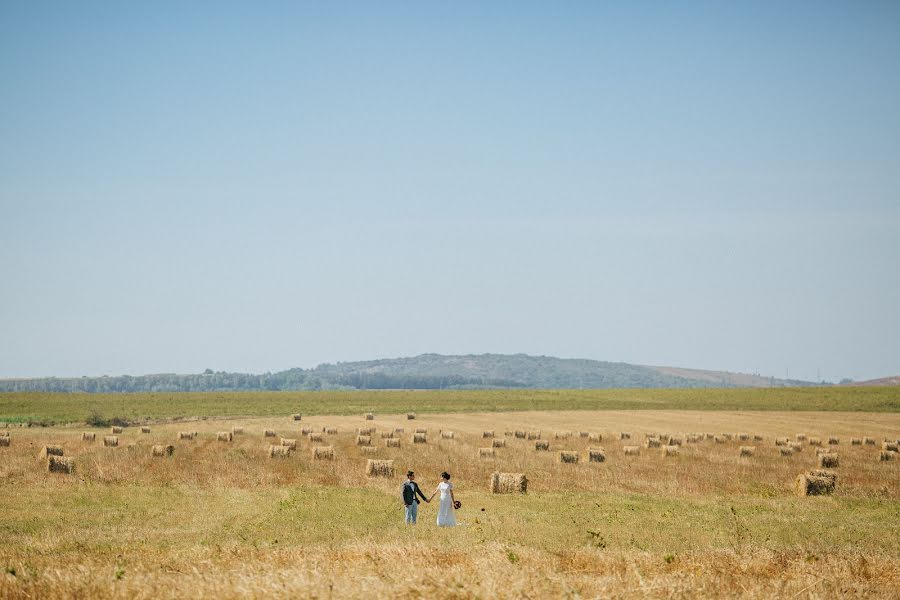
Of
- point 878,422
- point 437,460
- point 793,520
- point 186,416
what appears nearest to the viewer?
point 793,520

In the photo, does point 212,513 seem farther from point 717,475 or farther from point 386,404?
point 386,404

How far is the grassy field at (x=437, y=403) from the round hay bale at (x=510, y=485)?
2131 inches

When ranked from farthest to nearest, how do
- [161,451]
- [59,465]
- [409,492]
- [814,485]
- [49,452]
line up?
[161,451], [49,452], [59,465], [814,485], [409,492]

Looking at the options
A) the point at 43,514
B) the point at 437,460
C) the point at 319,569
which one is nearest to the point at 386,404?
the point at 437,460

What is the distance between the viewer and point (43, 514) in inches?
1048

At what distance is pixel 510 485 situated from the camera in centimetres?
3225

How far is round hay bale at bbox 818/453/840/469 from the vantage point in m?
41.8

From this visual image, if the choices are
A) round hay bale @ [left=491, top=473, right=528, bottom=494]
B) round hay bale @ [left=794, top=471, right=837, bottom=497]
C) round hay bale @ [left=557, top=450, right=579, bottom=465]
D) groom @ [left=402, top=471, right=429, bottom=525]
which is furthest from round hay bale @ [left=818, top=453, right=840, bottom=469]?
groom @ [left=402, top=471, right=429, bottom=525]

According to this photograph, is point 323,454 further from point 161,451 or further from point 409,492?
point 409,492

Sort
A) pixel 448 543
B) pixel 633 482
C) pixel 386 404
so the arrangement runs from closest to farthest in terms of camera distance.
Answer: pixel 448 543, pixel 633 482, pixel 386 404

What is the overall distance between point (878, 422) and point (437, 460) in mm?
48989

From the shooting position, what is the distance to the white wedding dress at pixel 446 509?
985 inches

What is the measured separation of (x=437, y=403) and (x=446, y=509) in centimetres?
8923

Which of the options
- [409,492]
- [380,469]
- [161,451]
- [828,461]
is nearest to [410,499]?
[409,492]
